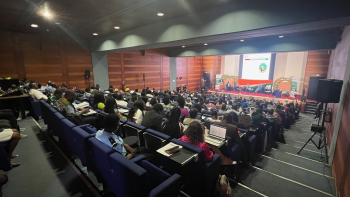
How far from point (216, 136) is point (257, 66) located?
13.3 meters

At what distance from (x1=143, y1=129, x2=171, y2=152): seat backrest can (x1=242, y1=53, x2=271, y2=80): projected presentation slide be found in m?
13.4

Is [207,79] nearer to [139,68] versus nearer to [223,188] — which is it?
[139,68]

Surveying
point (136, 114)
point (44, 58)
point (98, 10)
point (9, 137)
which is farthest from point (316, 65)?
point (44, 58)

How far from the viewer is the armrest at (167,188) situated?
151 cm

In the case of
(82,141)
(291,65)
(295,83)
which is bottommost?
(82,141)

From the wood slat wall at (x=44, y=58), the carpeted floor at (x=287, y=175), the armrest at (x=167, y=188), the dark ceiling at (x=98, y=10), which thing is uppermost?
the dark ceiling at (x=98, y=10)

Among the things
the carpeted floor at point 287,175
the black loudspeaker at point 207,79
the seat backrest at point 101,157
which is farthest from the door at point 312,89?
the seat backrest at point 101,157

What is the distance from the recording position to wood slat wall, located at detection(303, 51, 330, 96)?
9.56m

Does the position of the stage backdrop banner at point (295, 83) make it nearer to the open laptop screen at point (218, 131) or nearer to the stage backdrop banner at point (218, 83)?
the stage backdrop banner at point (218, 83)

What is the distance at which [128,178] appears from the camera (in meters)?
1.59

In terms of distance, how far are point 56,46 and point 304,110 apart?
14216 millimetres

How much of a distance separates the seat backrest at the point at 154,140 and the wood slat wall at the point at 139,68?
8.64 meters

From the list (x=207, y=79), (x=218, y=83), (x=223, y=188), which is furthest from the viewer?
(x=207, y=79)

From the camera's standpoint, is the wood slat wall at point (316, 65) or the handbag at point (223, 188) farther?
the wood slat wall at point (316, 65)
